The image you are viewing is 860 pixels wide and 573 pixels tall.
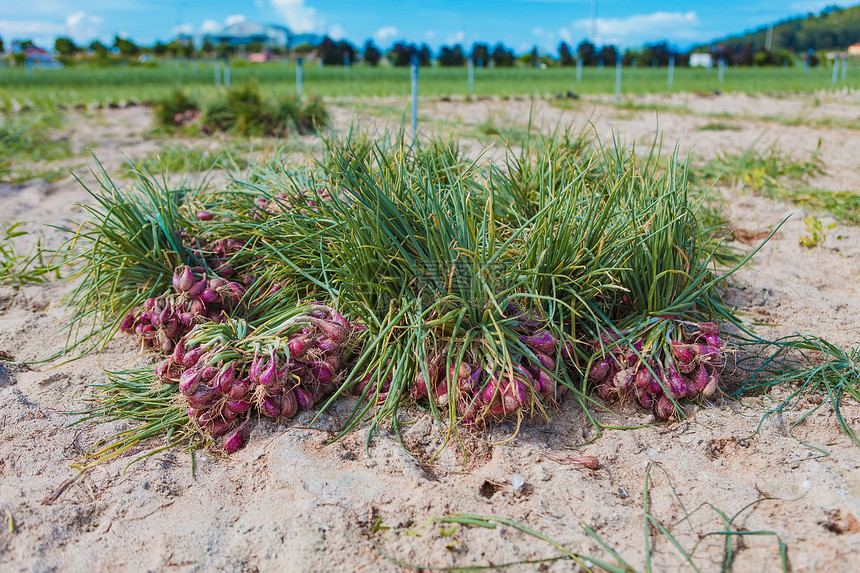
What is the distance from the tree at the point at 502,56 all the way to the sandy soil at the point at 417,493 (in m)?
39.3

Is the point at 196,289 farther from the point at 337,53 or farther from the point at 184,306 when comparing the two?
the point at 337,53

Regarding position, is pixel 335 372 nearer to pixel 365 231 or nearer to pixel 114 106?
pixel 365 231

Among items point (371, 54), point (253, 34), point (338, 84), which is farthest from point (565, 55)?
point (253, 34)

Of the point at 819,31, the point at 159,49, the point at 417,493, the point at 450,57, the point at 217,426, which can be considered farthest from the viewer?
the point at 819,31

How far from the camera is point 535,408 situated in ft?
6.62

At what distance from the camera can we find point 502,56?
38.8 metres

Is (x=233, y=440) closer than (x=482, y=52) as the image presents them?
Yes

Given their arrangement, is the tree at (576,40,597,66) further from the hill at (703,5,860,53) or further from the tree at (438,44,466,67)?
the hill at (703,5,860,53)

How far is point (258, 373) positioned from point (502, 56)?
40318 mm

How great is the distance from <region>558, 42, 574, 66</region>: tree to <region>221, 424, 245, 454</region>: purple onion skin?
35311mm

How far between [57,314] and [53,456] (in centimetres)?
119

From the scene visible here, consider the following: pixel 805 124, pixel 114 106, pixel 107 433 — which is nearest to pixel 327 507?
pixel 107 433

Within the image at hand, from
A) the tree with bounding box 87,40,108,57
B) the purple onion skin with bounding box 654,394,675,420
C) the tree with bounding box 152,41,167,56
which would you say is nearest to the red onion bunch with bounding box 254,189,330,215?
the purple onion skin with bounding box 654,394,675,420

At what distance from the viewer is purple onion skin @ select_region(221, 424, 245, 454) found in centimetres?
190
